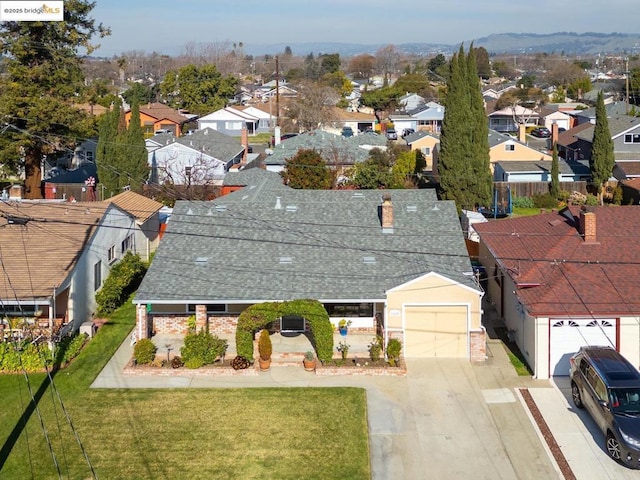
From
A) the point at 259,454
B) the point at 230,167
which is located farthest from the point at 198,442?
the point at 230,167

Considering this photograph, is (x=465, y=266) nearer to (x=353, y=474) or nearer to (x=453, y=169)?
(x=353, y=474)

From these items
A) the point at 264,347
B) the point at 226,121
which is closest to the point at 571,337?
the point at 264,347

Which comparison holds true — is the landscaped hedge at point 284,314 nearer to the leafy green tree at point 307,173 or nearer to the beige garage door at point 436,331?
the beige garage door at point 436,331

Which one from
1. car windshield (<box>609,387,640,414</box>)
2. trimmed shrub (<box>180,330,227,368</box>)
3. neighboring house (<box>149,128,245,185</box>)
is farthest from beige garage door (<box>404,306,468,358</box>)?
neighboring house (<box>149,128,245,185</box>)

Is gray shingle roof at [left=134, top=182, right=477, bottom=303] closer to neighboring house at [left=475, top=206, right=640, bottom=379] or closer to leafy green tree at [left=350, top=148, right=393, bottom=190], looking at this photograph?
neighboring house at [left=475, top=206, right=640, bottom=379]

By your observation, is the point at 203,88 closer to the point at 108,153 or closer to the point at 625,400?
the point at 108,153
